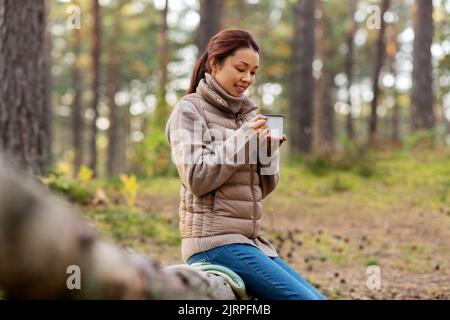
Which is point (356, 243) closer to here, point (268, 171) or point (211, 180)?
point (268, 171)

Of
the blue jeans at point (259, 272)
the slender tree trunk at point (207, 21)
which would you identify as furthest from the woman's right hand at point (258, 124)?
the slender tree trunk at point (207, 21)

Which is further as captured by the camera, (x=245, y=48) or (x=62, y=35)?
(x=62, y=35)

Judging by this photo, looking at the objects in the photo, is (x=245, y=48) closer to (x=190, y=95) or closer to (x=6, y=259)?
(x=190, y=95)

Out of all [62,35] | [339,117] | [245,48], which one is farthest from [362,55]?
[245,48]

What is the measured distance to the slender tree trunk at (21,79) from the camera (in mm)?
6801

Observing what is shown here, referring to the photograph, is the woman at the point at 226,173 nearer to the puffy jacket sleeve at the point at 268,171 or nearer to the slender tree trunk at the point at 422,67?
the puffy jacket sleeve at the point at 268,171

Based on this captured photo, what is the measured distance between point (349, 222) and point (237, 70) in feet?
18.1

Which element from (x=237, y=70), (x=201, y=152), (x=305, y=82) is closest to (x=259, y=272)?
(x=201, y=152)

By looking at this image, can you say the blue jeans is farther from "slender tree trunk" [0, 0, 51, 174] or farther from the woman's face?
"slender tree trunk" [0, 0, 51, 174]

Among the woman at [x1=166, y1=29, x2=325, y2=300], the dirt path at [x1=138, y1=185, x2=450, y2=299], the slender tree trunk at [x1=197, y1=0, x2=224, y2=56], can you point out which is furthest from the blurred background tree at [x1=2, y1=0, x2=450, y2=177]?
the woman at [x1=166, y1=29, x2=325, y2=300]

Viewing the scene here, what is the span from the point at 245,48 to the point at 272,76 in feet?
80.6

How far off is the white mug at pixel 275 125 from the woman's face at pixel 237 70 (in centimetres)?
29

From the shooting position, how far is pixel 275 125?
117 inches

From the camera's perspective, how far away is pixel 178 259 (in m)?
6.36
